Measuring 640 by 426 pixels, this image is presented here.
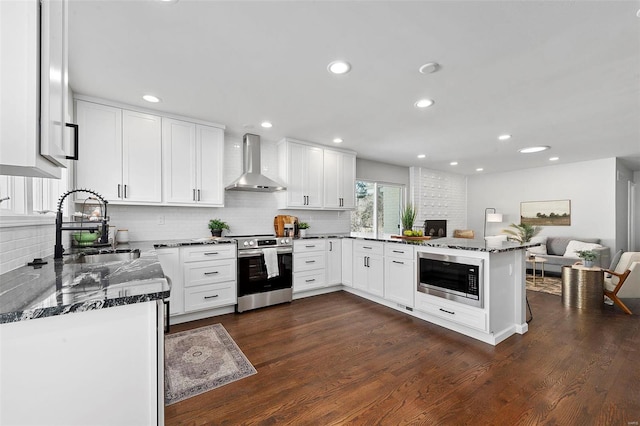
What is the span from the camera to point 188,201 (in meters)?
3.46

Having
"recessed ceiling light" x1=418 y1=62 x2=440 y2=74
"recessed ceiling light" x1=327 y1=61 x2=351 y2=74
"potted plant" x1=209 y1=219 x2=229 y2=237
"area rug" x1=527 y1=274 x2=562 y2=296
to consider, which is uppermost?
"recessed ceiling light" x1=327 y1=61 x2=351 y2=74

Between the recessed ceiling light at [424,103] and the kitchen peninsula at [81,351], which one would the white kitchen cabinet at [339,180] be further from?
the kitchen peninsula at [81,351]

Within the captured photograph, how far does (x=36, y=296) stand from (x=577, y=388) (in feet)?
10.3

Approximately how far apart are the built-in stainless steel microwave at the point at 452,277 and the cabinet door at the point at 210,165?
2.70m

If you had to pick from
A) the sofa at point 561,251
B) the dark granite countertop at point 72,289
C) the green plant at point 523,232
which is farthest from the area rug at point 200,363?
the green plant at point 523,232

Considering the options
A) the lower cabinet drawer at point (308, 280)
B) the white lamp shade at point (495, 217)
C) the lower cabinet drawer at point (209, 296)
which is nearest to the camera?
the lower cabinet drawer at point (209, 296)

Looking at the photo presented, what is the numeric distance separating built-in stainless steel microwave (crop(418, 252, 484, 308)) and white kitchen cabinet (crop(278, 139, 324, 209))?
79.2 inches

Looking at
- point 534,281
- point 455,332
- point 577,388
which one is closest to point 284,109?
point 455,332

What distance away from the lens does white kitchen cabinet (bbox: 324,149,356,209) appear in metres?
4.72

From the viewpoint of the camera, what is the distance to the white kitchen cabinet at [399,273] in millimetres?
3344

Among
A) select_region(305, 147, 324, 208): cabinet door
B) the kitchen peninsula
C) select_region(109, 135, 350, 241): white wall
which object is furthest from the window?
the kitchen peninsula

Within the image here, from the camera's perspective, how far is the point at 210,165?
3.62 metres

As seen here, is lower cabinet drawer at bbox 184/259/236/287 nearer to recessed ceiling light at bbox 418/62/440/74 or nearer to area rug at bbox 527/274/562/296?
recessed ceiling light at bbox 418/62/440/74

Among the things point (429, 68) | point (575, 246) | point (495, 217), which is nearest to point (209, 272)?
point (429, 68)
